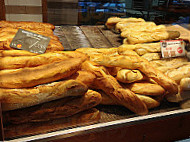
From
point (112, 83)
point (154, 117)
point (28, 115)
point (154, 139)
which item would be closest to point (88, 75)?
point (112, 83)

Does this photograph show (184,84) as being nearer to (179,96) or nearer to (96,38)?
(179,96)

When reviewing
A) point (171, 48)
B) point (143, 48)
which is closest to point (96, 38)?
point (143, 48)

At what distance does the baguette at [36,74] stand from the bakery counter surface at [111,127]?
0.22 m

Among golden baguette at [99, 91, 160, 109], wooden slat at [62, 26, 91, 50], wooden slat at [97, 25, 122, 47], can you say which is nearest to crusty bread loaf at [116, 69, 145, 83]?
golden baguette at [99, 91, 160, 109]

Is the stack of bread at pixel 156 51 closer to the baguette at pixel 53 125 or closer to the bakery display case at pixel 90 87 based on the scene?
the bakery display case at pixel 90 87

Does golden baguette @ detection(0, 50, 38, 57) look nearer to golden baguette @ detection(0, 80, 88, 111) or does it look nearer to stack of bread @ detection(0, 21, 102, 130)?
stack of bread @ detection(0, 21, 102, 130)

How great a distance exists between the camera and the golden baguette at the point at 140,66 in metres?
1.27

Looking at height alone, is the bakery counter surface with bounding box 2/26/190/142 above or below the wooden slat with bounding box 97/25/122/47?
below

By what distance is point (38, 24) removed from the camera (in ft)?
4.06

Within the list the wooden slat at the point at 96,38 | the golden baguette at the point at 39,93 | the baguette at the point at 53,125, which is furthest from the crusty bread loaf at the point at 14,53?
the wooden slat at the point at 96,38

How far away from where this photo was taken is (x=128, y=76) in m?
1.22

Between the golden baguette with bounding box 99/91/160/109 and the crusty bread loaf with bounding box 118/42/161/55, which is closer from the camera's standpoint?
the golden baguette with bounding box 99/91/160/109

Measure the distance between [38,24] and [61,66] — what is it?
1.26ft

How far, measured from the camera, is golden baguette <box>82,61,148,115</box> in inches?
47.1
